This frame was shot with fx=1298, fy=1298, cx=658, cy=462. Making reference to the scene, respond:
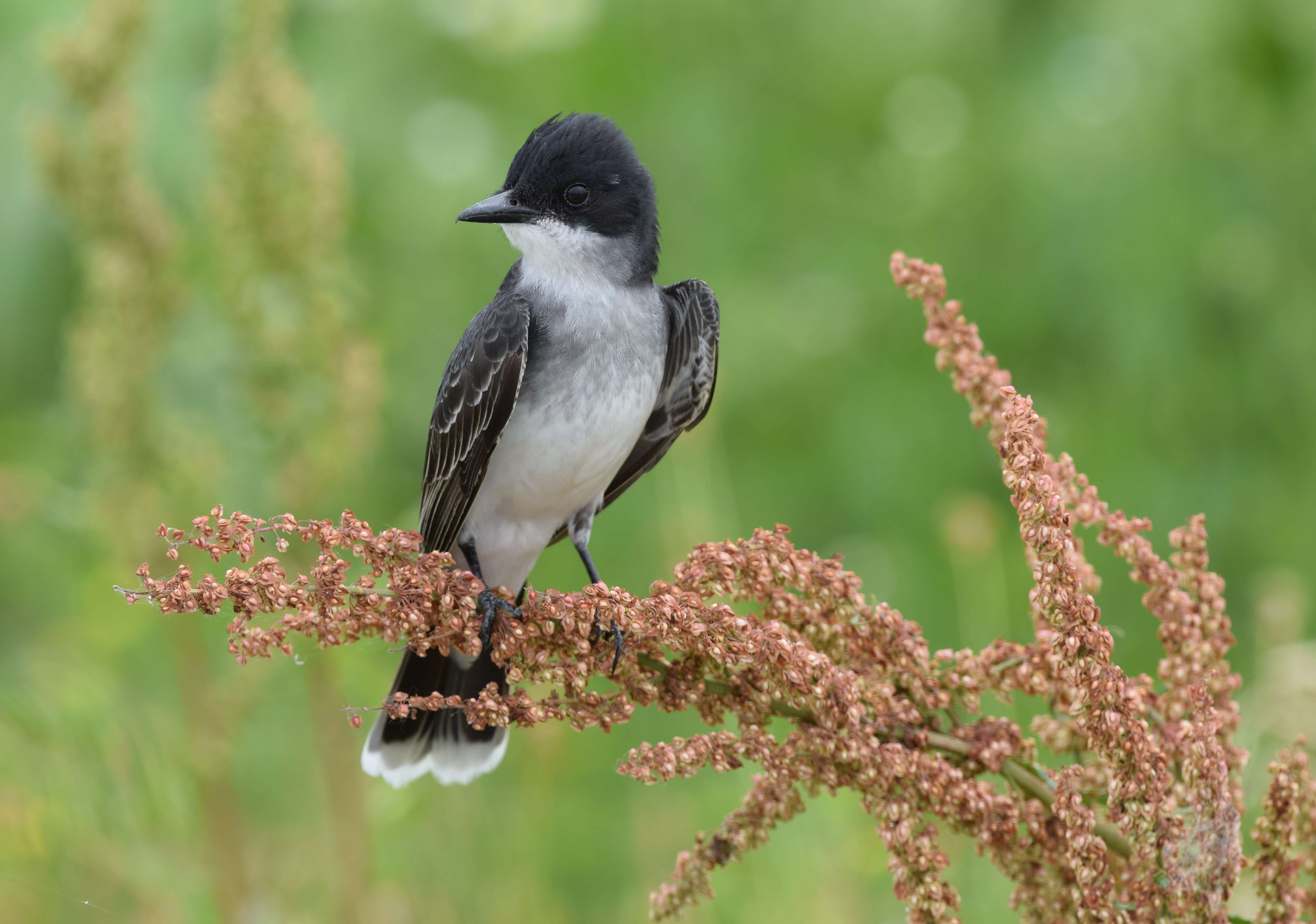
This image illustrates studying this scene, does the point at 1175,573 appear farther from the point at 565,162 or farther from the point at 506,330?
the point at 565,162

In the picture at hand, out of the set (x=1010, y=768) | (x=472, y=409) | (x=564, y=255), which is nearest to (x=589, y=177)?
A: (x=564, y=255)

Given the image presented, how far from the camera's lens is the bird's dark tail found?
383cm

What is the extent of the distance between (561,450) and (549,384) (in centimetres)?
20

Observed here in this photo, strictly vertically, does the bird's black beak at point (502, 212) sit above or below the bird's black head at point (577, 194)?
below

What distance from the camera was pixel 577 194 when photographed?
3988 millimetres

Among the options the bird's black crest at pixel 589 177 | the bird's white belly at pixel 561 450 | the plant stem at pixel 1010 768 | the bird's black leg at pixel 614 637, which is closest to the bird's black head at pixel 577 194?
the bird's black crest at pixel 589 177

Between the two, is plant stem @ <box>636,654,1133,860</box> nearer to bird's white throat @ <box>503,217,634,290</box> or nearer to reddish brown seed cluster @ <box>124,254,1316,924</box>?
reddish brown seed cluster @ <box>124,254,1316,924</box>

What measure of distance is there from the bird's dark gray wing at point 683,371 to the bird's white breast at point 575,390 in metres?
0.08

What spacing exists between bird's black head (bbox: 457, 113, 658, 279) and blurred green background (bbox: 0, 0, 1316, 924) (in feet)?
2.06

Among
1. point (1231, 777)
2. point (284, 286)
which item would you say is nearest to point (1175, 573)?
point (1231, 777)

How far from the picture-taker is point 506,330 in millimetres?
3740

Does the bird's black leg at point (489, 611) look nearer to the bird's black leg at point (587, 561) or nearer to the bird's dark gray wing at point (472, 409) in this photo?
the bird's dark gray wing at point (472, 409)

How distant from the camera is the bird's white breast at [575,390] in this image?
378 cm

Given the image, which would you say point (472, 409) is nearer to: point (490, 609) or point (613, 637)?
point (490, 609)
